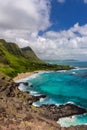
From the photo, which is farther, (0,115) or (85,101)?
Result: (85,101)

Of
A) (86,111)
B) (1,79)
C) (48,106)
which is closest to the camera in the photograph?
(86,111)

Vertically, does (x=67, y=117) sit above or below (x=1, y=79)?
below

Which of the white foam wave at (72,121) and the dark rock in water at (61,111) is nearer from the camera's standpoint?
the white foam wave at (72,121)

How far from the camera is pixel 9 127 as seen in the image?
51500 mm

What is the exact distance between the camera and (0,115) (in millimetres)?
55969

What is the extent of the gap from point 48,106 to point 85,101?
82.2 ft

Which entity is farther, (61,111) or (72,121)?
(61,111)

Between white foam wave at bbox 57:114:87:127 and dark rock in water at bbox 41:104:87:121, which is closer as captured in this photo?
A: white foam wave at bbox 57:114:87:127

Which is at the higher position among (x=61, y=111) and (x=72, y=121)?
(x=61, y=111)

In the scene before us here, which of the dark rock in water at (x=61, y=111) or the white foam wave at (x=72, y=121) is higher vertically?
the dark rock in water at (x=61, y=111)

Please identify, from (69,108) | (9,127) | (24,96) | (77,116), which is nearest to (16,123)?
(9,127)

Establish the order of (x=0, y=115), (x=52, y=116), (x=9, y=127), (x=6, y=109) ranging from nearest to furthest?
1. (x=9, y=127)
2. (x=0, y=115)
3. (x=6, y=109)
4. (x=52, y=116)

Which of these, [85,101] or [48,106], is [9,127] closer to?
[48,106]

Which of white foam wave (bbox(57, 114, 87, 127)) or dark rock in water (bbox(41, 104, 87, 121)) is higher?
dark rock in water (bbox(41, 104, 87, 121))
